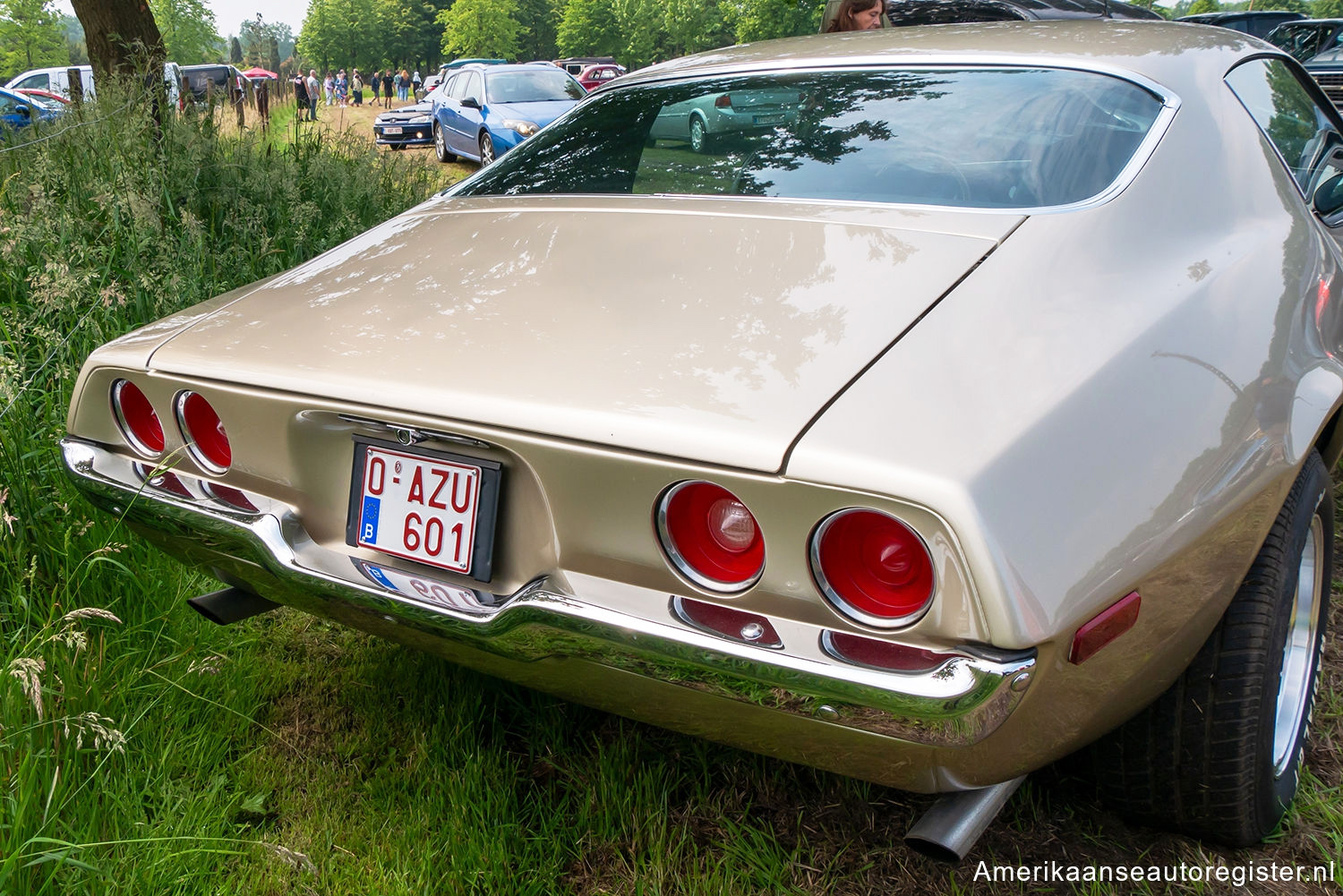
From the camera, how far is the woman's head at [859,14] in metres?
4.99

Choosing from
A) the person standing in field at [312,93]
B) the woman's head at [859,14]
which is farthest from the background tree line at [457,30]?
the person standing in field at [312,93]

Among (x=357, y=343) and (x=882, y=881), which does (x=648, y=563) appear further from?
(x=882, y=881)

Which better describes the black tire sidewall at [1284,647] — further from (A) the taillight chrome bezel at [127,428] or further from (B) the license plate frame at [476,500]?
(A) the taillight chrome bezel at [127,428]

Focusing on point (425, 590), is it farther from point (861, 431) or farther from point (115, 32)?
point (115, 32)

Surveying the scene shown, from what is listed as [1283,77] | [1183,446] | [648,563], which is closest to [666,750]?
[648,563]

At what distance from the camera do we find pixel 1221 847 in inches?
72.6

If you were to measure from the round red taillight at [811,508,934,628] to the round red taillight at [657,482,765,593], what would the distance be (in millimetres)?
102

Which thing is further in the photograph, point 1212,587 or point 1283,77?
point 1283,77

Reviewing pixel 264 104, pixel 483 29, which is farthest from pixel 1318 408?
pixel 483 29

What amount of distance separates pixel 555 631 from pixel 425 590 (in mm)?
265

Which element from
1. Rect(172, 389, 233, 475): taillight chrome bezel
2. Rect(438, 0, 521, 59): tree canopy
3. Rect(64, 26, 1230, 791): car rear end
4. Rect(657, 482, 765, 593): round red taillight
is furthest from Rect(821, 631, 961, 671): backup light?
Rect(438, 0, 521, 59): tree canopy

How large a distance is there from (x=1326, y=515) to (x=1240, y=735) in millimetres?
615

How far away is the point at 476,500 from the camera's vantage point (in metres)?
1.52

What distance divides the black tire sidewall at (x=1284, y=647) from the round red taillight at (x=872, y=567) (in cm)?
81
